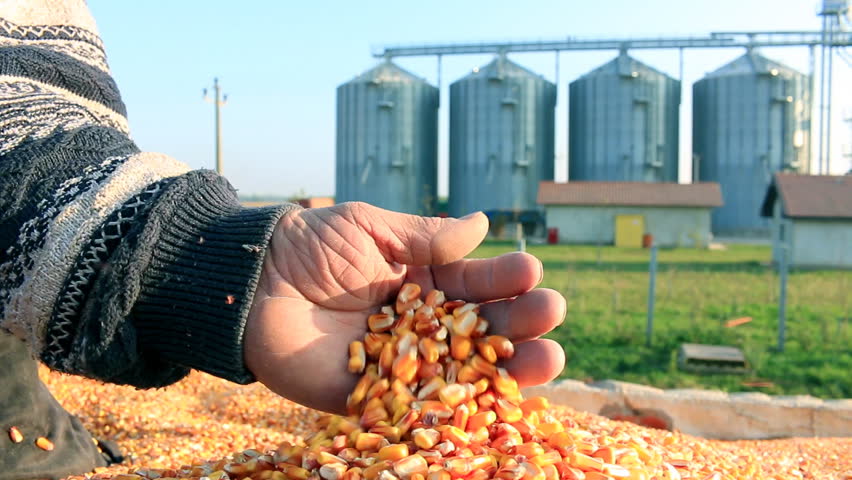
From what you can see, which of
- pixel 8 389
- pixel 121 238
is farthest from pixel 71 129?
pixel 8 389

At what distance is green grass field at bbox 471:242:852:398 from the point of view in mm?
5309

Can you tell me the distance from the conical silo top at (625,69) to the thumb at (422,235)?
91.2 feet

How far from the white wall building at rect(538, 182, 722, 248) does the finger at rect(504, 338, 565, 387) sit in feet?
72.8

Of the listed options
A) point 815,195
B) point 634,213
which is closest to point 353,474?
point 815,195

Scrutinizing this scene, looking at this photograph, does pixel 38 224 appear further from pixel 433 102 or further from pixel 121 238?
pixel 433 102

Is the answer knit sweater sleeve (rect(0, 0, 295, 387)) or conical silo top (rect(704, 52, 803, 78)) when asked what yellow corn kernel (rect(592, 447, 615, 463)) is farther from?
conical silo top (rect(704, 52, 803, 78))

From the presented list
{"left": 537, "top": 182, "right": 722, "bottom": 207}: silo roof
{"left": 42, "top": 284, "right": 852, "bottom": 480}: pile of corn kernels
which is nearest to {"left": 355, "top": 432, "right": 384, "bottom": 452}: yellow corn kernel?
{"left": 42, "top": 284, "right": 852, "bottom": 480}: pile of corn kernels

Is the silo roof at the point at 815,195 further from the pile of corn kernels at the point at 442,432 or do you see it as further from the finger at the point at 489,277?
the finger at the point at 489,277

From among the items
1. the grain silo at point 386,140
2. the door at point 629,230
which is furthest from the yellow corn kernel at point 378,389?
the grain silo at point 386,140

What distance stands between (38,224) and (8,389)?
3.56ft

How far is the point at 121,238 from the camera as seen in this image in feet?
5.16

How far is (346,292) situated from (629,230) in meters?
22.6

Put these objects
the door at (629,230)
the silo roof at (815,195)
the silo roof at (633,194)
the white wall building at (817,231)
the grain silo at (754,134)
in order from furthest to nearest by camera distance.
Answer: the grain silo at (754,134) → the silo roof at (633,194) → the door at (629,230) → the silo roof at (815,195) → the white wall building at (817,231)

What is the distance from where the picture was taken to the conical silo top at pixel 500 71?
28.1 metres
